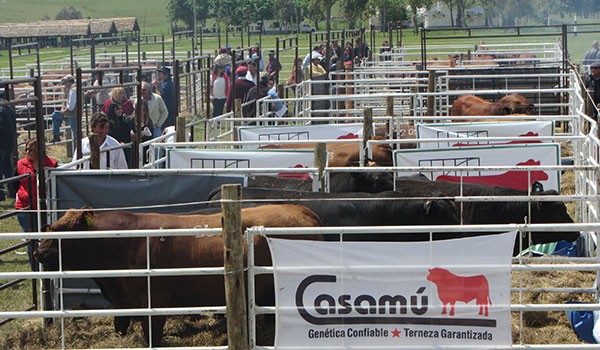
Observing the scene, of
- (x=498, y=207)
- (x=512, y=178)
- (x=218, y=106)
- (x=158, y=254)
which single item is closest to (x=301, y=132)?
(x=512, y=178)

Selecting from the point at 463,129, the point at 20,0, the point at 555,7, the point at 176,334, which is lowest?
the point at 176,334

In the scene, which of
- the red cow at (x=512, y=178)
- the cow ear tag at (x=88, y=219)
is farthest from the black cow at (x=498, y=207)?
the cow ear tag at (x=88, y=219)

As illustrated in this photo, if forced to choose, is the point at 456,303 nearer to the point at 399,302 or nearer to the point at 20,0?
the point at 399,302

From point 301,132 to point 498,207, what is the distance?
3.18m

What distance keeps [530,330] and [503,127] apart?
4.44 metres

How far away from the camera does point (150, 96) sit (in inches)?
526

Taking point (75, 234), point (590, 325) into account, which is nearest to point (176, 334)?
point (75, 234)

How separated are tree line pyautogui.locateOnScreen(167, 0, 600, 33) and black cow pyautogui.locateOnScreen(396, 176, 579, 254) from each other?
139ft

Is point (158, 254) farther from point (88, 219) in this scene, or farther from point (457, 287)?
point (457, 287)

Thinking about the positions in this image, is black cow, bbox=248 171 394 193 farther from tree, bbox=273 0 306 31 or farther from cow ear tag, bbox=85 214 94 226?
tree, bbox=273 0 306 31

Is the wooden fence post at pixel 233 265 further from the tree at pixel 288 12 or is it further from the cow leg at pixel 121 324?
the tree at pixel 288 12

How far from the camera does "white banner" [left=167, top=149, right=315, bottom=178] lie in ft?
26.5

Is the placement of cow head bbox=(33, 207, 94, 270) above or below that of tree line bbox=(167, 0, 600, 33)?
below

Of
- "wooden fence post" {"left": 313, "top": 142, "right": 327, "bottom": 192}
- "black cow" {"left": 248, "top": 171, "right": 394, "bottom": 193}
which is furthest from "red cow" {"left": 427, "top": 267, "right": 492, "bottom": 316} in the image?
"black cow" {"left": 248, "top": 171, "right": 394, "bottom": 193}
